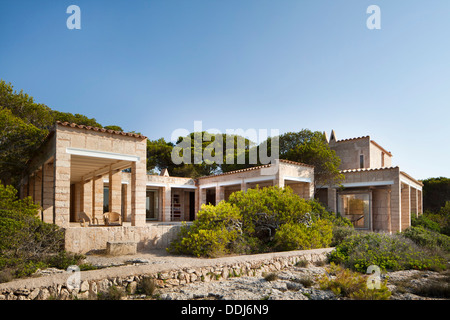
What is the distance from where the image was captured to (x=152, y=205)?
23.0 metres

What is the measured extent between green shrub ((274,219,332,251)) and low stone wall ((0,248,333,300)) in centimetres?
100

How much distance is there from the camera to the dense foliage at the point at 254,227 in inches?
373

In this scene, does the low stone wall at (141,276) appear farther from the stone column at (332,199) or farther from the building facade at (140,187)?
the stone column at (332,199)

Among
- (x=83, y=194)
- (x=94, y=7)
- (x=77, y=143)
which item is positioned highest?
(x=94, y=7)

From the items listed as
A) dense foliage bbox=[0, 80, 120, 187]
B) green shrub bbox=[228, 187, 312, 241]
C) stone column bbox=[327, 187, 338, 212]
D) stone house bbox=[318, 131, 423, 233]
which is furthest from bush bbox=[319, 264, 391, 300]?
dense foliage bbox=[0, 80, 120, 187]

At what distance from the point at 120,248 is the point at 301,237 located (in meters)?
5.64

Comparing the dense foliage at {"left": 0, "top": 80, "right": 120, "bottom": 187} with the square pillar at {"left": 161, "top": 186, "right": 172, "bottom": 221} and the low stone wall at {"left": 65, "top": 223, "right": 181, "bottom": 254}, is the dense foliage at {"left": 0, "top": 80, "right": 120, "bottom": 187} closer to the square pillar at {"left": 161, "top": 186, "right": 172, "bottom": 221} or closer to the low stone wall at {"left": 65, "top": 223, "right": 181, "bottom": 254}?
the low stone wall at {"left": 65, "top": 223, "right": 181, "bottom": 254}

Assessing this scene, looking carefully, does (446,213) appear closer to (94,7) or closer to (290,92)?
(290,92)

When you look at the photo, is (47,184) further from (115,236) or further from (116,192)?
(115,236)

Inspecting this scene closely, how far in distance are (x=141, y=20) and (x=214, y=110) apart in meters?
7.37

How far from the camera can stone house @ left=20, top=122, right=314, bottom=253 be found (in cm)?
1005

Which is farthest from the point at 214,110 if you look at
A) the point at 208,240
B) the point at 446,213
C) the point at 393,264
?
the point at 446,213

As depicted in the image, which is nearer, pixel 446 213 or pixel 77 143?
pixel 77 143
